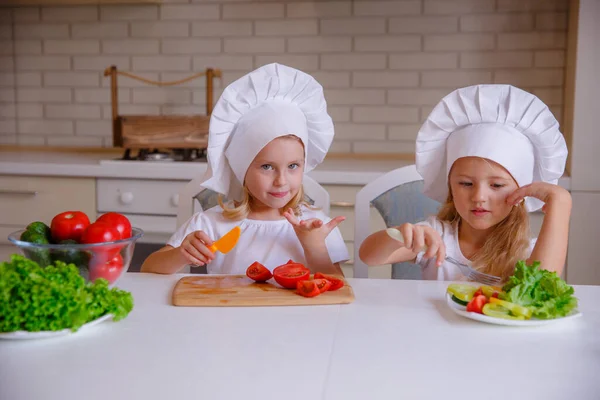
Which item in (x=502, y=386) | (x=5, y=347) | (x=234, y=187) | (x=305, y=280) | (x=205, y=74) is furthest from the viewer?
(x=205, y=74)

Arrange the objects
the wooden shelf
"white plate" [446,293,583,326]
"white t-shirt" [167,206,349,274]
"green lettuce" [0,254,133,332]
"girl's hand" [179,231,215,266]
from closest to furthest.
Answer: "green lettuce" [0,254,133,332]
"white plate" [446,293,583,326]
"girl's hand" [179,231,215,266]
"white t-shirt" [167,206,349,274]
the wooden shelf

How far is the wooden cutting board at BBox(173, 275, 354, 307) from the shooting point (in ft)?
4.22

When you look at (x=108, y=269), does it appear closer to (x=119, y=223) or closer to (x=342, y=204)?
(x=119, y=223)

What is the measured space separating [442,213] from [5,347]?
1123 millimetres

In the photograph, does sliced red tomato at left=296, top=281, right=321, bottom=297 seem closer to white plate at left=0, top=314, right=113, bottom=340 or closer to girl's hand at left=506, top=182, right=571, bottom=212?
white plate at left=0, top=314, right=113, bottom=340

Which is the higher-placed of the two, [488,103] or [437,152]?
[488,103]

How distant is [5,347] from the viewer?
1050 millimetres

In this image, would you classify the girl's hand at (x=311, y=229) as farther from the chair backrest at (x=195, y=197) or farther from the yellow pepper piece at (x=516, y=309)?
the yellow pepper piece at (x=516, y=309)

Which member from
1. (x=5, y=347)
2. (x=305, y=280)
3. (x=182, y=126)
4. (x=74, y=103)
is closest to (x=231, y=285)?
(x=305, y=280)

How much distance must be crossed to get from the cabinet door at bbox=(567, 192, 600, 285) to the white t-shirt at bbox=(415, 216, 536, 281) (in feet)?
3.15

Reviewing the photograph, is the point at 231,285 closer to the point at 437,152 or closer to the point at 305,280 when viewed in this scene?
the point at 305,280

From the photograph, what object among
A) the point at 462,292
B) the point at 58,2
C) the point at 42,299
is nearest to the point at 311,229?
the point at 462,292

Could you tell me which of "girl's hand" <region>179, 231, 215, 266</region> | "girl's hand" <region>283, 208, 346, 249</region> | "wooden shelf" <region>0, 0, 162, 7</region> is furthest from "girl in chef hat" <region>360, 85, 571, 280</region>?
"wooden shelf" <region>0, 0, 162, 7</region>

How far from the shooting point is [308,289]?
1317 millimetres
